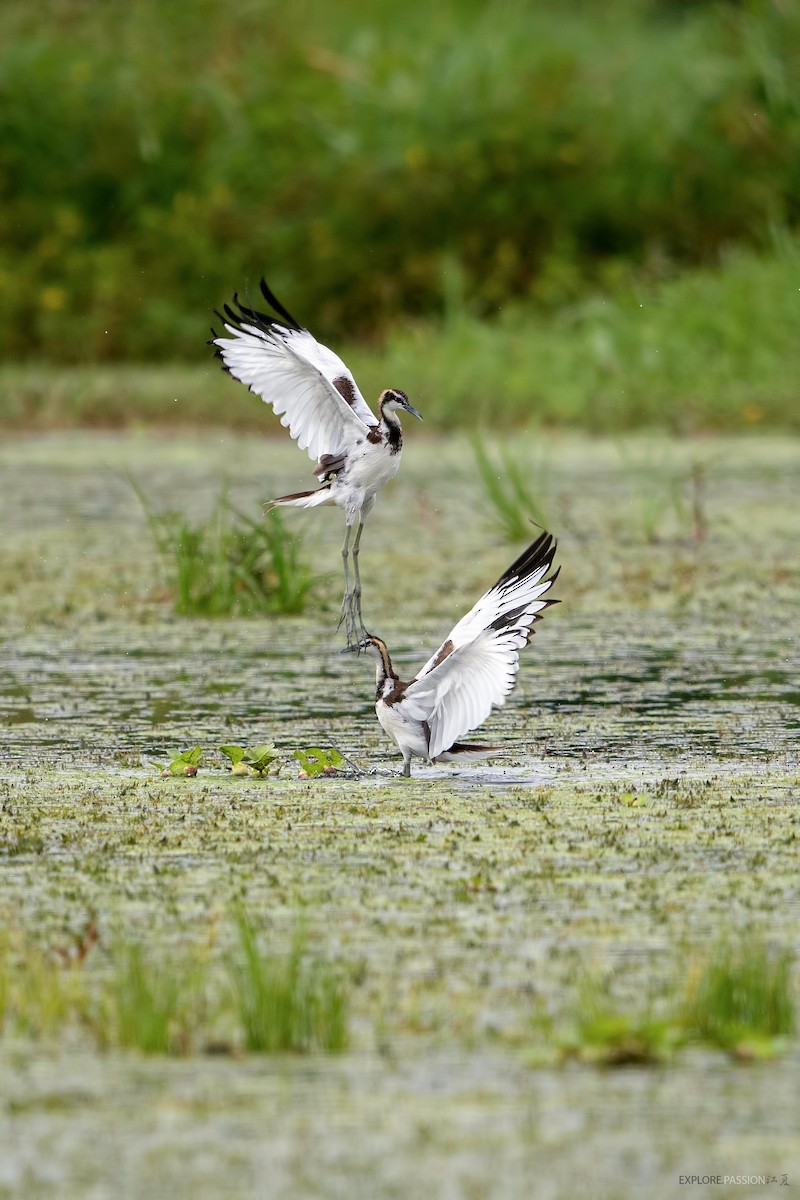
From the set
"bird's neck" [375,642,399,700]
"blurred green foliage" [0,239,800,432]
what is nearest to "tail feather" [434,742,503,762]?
"bird's neck" [375,642,399,700]

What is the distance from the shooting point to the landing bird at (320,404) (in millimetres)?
6336

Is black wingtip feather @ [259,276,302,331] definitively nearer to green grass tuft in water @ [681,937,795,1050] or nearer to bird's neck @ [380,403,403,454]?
bird's neck @ [380,403,403,454]

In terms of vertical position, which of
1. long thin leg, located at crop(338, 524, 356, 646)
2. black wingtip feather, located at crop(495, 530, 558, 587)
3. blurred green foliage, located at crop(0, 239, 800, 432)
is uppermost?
blurred green foliage, located at crop(0, 239, 800, 432)

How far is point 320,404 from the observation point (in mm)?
6652

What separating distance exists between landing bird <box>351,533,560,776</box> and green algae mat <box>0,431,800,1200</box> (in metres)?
0.13

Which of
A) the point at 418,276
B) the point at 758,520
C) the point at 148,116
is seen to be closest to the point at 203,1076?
the point at 758,520

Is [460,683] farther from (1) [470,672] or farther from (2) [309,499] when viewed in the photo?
(2) [309,499]

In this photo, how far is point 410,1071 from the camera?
3070 mm

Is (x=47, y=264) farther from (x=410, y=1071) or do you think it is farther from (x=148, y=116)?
(x=410, y=1071)

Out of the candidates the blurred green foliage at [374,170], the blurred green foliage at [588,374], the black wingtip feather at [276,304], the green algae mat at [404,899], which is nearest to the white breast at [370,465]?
the black wingtip feather at [276,304]

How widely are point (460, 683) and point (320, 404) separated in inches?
70.1

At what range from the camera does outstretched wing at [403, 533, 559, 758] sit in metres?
5.02

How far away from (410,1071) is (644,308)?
13017mm

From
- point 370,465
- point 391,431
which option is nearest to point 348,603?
point 370,465
